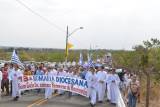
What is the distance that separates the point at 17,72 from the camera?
72.4ft

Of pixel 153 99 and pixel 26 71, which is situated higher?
pixel 26 71

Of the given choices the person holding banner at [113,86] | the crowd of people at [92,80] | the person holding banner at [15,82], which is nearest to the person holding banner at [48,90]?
the crowd of people at [92,80]

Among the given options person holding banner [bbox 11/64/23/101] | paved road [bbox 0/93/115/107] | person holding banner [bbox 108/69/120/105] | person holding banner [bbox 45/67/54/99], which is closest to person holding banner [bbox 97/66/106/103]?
person holding banner [bbox 108/69/120/105]

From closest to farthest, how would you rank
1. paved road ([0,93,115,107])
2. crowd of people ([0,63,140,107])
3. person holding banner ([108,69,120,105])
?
paved road ([0,93,115,107]), crowd of people ([0,63,140,107]), person holding banner ([108,69,120,105])

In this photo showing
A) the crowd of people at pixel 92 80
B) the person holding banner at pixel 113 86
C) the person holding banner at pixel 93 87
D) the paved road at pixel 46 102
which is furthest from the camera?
the person holding banner at pixel 113 86

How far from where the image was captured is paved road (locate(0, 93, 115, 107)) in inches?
799

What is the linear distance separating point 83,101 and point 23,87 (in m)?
3.06

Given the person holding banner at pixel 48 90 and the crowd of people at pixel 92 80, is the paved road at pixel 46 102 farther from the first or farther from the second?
the crowd of people at pixel 92 80

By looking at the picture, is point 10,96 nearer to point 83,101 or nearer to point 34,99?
point 34,99

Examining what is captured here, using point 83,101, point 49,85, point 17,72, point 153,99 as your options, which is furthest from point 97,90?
point 153,99

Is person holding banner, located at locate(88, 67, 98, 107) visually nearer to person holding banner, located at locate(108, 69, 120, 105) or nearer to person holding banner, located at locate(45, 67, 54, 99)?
person holding banner, located at locate(108, 69, 120, 105)

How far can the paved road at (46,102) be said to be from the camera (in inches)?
799

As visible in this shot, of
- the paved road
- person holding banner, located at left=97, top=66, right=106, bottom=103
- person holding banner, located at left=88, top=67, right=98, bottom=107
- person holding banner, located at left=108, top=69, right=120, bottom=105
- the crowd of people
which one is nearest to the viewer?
the paved road

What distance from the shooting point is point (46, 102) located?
2148 cm
